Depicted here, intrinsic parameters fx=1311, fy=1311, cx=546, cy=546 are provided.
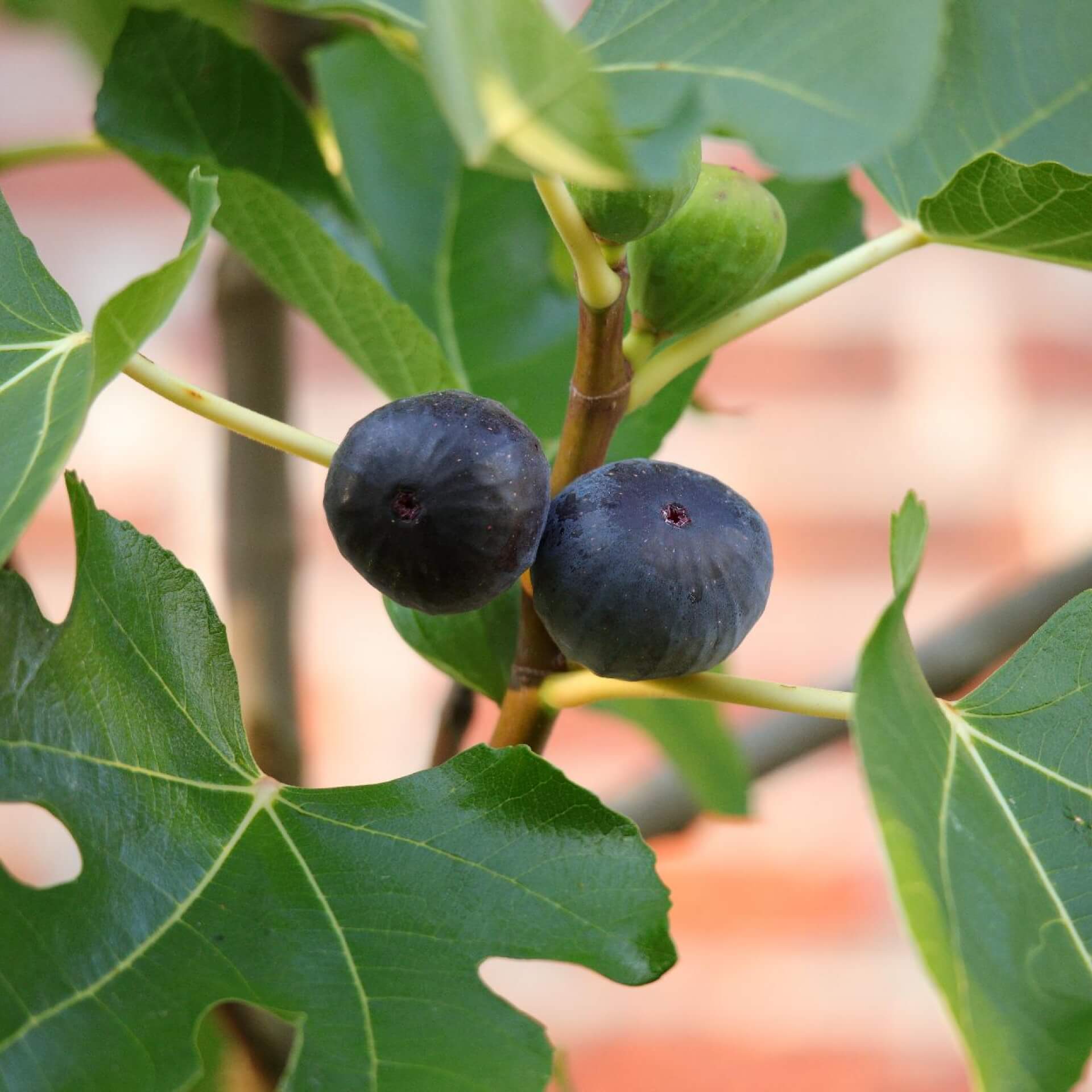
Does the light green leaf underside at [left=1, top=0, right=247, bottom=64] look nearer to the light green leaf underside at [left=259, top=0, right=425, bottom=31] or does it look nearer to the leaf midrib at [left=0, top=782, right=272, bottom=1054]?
the light green leaf underside at [left=259, top=0, right=425, bottom=31]

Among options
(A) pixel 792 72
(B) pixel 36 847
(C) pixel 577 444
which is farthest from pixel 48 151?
(B) pixel 36 847

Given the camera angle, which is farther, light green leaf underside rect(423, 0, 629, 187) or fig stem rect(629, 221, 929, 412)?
fig stem rect(629, 221, 929, 412)

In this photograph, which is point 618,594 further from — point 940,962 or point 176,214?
point 176,214

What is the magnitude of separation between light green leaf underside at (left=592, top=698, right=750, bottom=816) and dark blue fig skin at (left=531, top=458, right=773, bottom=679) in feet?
1.64

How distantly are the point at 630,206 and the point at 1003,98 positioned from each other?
31 cm

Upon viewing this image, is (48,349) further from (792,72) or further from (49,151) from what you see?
(49,151)

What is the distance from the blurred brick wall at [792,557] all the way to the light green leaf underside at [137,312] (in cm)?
142

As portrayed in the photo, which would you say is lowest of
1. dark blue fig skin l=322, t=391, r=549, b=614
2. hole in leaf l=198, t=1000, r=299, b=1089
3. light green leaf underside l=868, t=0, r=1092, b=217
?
hole in leaf l=198, t=1000, r=299, b=1089

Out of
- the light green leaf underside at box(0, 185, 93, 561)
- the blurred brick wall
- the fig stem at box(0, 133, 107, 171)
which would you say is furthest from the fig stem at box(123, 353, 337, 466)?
the blurred brick wall

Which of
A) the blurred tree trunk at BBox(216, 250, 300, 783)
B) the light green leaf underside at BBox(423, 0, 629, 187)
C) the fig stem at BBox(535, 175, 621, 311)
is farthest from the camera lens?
the blurred tree trunk at BBox(216, 250, 300, 783)

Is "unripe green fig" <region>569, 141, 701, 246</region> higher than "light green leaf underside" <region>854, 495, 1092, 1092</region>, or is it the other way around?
"unripe green fig" <region>569, 141, 701, 246</region>

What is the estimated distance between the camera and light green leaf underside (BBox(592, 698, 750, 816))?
99 cm

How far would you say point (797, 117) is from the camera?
1.09 feet

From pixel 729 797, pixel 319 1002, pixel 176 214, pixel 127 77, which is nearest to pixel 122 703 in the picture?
pixel 319 1002
